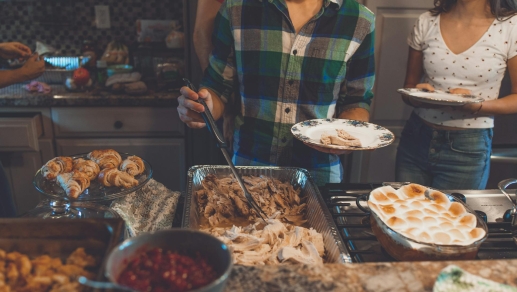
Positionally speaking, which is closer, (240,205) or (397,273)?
(397,273)

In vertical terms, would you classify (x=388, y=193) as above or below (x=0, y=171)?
above

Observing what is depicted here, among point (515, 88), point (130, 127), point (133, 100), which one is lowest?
point (130, 127)

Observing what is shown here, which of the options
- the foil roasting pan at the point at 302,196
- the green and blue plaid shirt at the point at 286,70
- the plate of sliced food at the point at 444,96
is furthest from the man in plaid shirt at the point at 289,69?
the plate of sliced food at the point at 444,96

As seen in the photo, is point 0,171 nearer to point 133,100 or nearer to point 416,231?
Answer: point 133,100

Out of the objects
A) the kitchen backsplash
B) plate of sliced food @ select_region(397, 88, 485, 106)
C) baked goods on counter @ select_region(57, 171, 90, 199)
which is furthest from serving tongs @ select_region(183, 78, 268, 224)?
the kitchen backsplash

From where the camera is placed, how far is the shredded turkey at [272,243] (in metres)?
1.00

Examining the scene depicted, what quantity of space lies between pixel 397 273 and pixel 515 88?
1.51 metres

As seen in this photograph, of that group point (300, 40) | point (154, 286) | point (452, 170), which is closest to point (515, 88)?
point (452, 170)

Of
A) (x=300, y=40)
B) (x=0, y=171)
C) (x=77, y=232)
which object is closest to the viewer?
(x=77, y=232)

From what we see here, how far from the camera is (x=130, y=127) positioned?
102 inches

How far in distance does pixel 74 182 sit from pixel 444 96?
1.45m

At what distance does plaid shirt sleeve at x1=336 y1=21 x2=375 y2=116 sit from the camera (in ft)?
5.01

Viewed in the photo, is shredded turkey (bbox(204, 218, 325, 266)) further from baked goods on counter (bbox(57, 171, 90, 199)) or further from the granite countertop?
the granite countertop

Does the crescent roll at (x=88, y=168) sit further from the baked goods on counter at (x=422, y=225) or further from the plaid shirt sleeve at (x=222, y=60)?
the baked goods on counter at (x=422, y=225)
